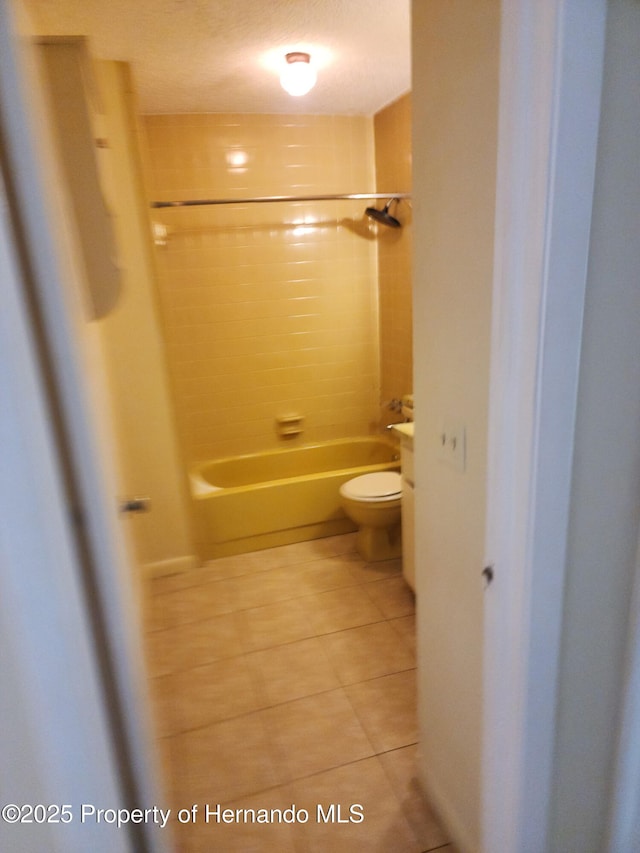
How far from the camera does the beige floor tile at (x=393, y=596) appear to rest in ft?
8.06

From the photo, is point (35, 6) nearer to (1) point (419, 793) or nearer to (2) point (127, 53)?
(2) point (127, 53)

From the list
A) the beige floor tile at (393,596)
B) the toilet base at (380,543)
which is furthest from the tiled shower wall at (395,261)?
the beige floor tile at (393,596)

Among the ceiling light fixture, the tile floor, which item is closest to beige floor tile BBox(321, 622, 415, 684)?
the tile floor

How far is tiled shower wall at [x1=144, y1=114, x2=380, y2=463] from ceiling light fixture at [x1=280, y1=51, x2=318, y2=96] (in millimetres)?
919

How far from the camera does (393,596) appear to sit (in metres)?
2.58

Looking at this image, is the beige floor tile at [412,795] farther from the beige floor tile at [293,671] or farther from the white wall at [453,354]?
the beige floor tile at [293,671]

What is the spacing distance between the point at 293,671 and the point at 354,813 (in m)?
0.64

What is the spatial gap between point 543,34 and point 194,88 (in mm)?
2556

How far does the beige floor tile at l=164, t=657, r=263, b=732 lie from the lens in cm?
191

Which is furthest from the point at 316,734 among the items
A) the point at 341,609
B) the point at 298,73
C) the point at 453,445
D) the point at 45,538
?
the point at 298,73

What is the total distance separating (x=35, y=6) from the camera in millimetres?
1808

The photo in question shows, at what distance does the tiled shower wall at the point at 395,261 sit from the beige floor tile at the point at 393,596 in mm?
1284

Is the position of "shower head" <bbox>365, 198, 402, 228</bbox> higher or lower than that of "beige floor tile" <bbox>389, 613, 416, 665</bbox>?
higher

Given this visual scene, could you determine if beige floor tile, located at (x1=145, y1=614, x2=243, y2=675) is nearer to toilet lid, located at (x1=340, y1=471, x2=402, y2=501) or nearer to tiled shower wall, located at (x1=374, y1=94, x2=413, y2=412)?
toilet lid, located at (x1=340, y1=471, x2=402, y2=501)
